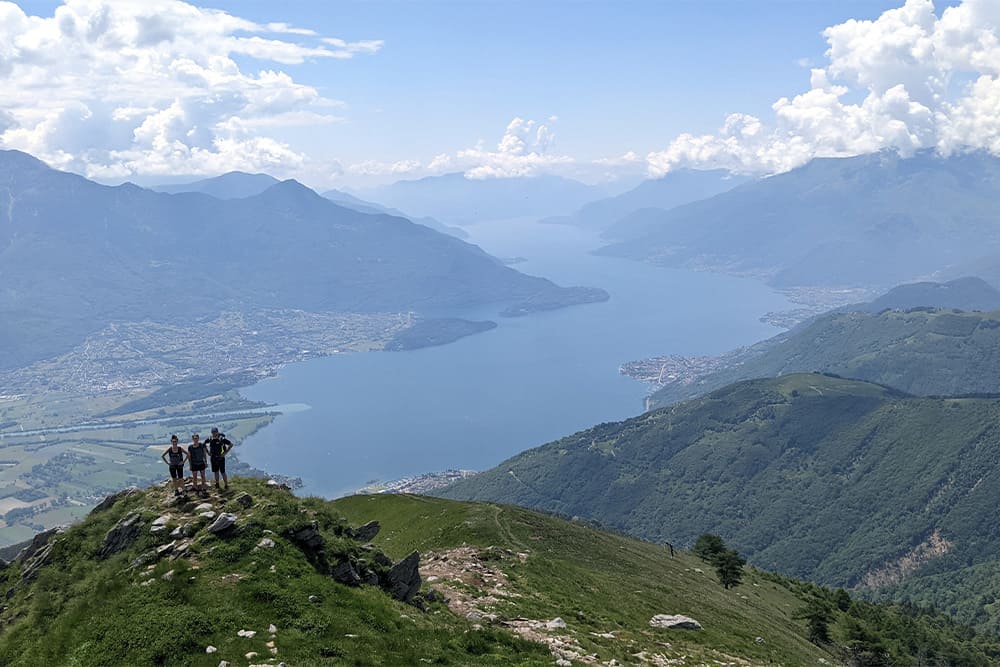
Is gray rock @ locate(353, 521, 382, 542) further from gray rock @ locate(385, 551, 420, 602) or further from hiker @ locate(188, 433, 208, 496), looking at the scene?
hiker @ locate(188, 433, 208, 496)

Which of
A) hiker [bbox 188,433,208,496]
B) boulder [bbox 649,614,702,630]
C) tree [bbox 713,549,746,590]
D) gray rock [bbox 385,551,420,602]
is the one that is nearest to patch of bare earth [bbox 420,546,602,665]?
gray rock [bbox 385,551,420,602]

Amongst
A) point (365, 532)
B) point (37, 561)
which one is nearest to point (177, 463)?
point (37, 561)

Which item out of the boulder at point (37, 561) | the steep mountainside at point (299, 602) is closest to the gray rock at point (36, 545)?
the steep mountainside at point (299, 602)

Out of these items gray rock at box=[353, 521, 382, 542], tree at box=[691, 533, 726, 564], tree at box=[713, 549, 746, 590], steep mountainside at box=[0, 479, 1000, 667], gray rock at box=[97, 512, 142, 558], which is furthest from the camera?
tree at box=[691, 533, 726, 564]

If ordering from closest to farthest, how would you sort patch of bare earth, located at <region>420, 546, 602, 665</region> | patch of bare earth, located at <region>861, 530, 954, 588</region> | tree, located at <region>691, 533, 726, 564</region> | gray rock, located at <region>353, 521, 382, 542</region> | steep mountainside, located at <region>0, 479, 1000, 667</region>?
steep mountainside, located at <region>0, 479, 1000, 667</region>, patch of bare earth, located at <region>420, 546, 602, 665</region>, gray rock, located at <region>353, 521, 382, 542</region>, tree, located at <region>691, 533, 726, 564</region>, patch of bare earth, located at <region>861, 530, 954, 588</region>

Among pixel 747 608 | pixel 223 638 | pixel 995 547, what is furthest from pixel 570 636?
pixel 995 547

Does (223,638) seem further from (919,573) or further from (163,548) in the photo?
(919,573)
